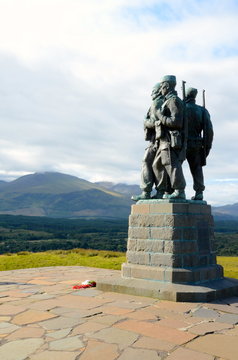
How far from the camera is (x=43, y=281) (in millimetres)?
8820

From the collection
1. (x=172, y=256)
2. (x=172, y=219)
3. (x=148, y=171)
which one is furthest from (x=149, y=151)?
(x=172, y=256)

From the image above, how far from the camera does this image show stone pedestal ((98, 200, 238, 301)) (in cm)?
668

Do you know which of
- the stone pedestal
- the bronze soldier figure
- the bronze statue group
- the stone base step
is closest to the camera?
the stone base step

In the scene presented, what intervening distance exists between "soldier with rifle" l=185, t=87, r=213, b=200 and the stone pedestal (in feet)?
2.48

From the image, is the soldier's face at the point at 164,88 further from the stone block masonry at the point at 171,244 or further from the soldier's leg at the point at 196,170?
the stone block masonry at the point at 171,244

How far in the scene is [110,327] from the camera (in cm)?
487

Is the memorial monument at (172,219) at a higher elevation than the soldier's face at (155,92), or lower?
lower

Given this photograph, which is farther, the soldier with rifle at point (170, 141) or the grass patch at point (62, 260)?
the grass patch at point (62, 260)

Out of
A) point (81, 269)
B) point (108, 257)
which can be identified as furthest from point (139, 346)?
point (108, 257)

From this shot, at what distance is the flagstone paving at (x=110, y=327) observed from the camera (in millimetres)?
4031

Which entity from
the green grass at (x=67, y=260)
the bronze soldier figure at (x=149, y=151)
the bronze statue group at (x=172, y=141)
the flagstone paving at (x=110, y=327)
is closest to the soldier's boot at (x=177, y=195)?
the bronze statue group at (x=172, y=141)

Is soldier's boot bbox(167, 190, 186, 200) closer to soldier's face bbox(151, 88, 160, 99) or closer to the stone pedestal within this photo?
the stone pedestal

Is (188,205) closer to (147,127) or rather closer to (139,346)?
(147,127)

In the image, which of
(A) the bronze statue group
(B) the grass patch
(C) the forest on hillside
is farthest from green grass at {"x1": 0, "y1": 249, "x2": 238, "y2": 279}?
(A) the bronze statue group
